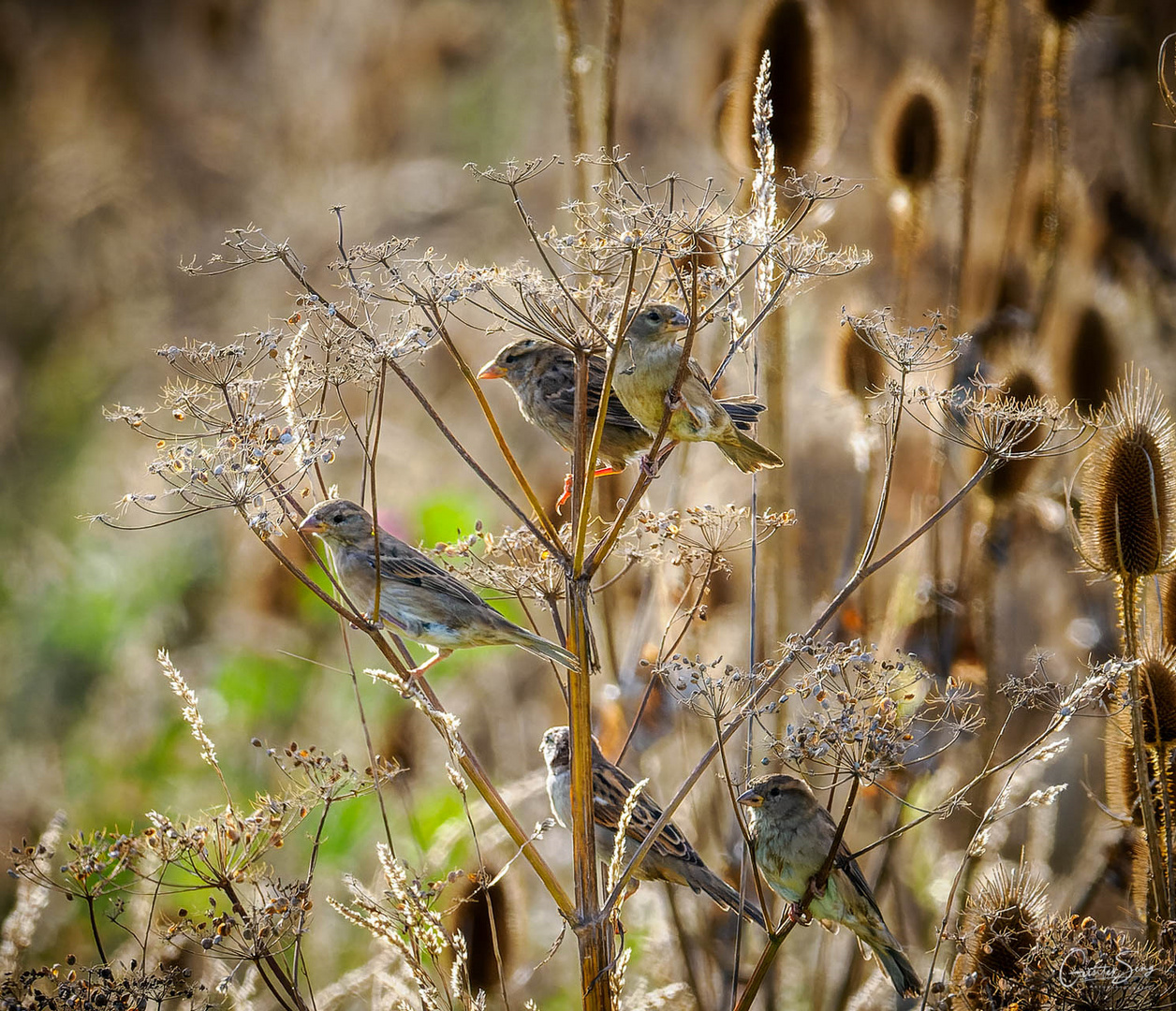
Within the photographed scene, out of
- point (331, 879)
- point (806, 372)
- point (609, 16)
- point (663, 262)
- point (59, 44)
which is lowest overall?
point (331, 879)

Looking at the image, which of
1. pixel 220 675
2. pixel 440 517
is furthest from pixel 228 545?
pixel 440 517

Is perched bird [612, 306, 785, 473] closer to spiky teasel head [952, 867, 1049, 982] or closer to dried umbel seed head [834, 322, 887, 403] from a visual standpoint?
spiky teasel head [952, 867, 1049, 982]

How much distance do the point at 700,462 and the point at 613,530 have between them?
3747mm

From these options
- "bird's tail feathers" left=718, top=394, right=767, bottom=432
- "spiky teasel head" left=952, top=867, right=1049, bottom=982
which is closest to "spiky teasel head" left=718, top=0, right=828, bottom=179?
"bird's tail feathers" left=718, top=394, right=767, bottom=432

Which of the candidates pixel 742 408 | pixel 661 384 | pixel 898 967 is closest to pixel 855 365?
pixel 742 408

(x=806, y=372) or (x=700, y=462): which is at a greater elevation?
(x=806, y=372)

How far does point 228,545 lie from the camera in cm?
738

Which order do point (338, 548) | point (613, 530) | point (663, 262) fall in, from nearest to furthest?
point (613, 530) < point (663, 262) < point (338, 548)

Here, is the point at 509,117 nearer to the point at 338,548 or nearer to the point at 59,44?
the point at 59,44

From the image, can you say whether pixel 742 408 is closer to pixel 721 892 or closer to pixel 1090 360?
pixel 721 892

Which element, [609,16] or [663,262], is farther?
[609,16]

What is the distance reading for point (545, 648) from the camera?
108 inches

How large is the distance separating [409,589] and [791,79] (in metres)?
3.13

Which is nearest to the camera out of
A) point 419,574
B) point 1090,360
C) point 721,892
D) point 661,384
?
point 661,384
